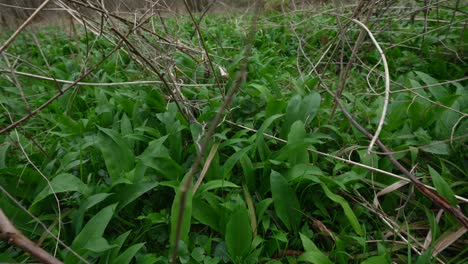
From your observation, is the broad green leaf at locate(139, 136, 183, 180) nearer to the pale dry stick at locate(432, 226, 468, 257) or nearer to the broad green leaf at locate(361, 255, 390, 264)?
the broad green leaf at locate(361, 255, 390, 264)

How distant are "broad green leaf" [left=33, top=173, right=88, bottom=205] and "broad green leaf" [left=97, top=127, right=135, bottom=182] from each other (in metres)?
0.12

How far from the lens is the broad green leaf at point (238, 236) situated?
1031 mm

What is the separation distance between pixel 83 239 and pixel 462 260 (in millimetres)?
1176

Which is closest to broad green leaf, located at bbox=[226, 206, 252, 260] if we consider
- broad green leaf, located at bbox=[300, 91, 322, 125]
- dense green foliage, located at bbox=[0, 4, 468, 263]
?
dense green foliage, located at bbox=[0, 4, 468, 263]

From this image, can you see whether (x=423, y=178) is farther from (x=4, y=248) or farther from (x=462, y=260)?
(x=4, y=248)

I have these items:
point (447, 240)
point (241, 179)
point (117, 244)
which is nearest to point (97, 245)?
point (117, 244)

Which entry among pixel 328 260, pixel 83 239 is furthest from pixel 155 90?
pixel 328 260

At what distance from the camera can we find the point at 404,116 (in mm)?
1555

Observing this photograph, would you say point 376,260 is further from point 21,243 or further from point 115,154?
point 115,154

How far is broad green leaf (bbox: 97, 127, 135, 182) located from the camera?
128 cm

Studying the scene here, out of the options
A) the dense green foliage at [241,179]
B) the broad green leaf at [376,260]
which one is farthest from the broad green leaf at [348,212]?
the broad green leaf at [376,260]

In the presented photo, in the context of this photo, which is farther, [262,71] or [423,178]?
[262,71]

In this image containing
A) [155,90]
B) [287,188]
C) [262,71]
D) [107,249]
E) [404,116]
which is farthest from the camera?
[262,71]

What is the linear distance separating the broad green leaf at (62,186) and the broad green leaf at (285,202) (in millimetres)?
673
